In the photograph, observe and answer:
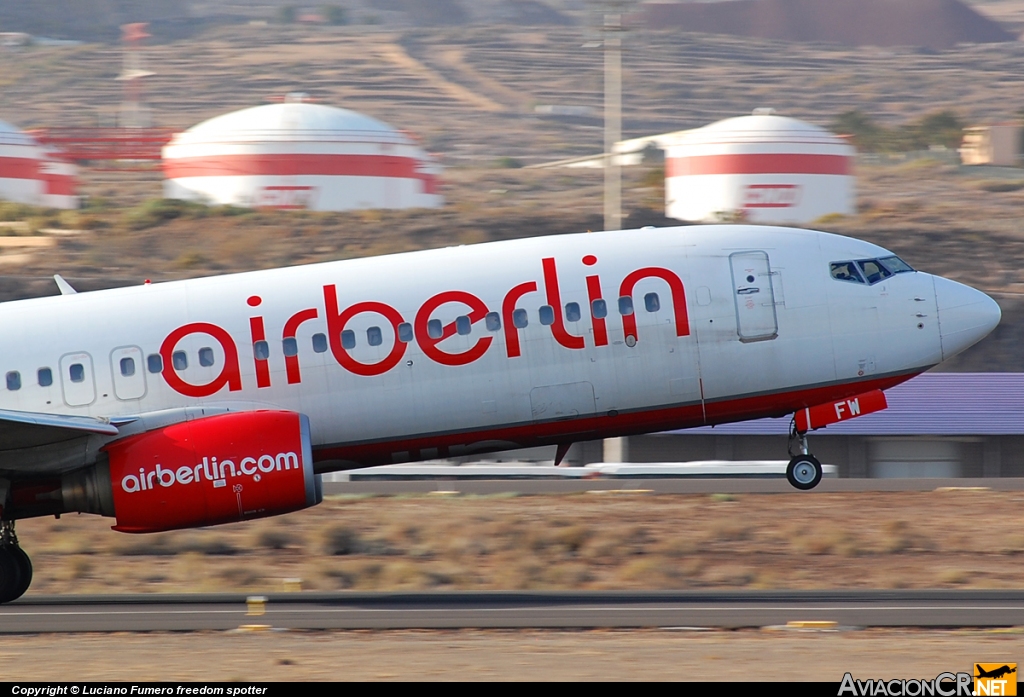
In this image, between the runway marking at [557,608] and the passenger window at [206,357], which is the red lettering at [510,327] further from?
the passenger window at [206,357]

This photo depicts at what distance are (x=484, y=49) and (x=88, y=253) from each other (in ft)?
436

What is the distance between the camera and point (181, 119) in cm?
16150

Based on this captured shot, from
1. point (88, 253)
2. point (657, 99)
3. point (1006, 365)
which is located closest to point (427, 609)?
point (1006, 365)

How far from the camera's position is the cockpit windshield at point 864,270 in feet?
74.1

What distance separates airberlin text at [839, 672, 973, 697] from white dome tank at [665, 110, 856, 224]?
6524 cm

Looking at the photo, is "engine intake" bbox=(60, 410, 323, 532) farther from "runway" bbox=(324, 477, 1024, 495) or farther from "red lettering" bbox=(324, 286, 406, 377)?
"runway" bbox=(324, 477, 1024, 495)

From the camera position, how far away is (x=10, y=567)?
2242 cm

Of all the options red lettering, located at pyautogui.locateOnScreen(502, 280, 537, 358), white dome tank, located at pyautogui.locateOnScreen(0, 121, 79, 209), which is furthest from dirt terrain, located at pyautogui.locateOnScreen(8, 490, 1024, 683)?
white dome tank, located at pyautogui.locateOnScreen(0, 121, 79, 209)

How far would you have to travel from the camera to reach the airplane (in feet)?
71.2

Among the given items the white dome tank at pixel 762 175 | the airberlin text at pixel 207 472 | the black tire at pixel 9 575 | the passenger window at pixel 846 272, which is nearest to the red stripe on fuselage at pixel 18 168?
the white dome tank at pixel 762 175

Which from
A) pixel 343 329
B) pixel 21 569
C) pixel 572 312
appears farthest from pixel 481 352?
pixel 21 569

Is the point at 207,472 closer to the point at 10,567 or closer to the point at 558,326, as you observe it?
the point at 10,567

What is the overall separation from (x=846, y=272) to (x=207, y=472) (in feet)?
36.2

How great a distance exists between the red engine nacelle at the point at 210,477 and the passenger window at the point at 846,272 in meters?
9.32
